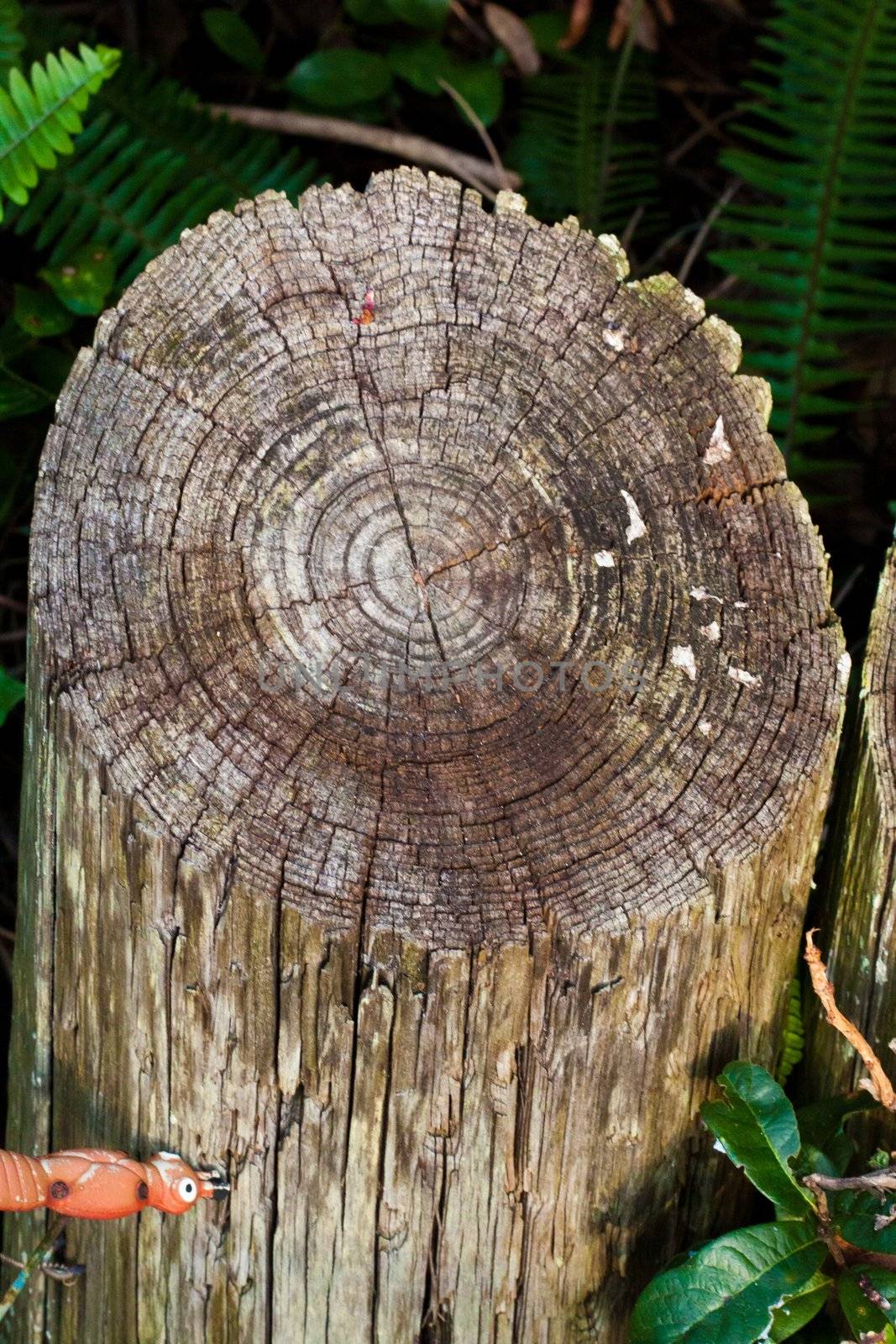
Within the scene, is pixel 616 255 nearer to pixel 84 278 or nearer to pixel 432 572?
pixel 432 572

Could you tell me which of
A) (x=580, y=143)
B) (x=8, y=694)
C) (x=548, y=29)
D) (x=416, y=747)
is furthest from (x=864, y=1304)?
(x=548, y=29)

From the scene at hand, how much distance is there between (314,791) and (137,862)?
0.30 m

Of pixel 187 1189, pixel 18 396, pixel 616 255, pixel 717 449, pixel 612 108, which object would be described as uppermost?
pixel 612 108

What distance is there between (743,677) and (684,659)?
0.10 meters

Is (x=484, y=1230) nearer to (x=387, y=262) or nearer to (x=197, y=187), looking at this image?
(x=387, y=262)

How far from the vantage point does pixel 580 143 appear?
12.6 ft

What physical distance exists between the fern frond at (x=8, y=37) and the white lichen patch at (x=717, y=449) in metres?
2.06

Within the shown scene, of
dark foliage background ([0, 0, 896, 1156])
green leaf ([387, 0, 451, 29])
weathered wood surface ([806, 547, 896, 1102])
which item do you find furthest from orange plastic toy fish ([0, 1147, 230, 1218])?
green leaf ([387, 0, 451, 29])

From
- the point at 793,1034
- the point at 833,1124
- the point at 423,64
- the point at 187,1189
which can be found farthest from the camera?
the point at 423,64

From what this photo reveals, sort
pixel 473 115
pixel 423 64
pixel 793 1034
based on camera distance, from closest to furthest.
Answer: pixel 793 1034, pixel 473 115, pixel 423 64

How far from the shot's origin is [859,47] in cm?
337

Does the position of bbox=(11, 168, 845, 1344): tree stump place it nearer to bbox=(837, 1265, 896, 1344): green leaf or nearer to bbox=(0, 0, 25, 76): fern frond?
bbox=(837, 1265, 896, 1344): green leaf

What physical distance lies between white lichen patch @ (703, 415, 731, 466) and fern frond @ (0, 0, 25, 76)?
206 centimetres

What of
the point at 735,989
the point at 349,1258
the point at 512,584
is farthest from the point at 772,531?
the point at 349,1258
